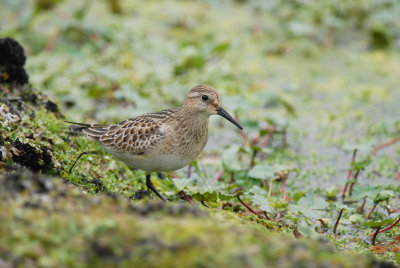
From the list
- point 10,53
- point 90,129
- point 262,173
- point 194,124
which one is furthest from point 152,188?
point 10,53

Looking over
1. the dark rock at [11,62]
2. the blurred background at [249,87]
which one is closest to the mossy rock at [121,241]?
the blurred background at [249,87]

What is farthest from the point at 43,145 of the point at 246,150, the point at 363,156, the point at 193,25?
the point at 193,25

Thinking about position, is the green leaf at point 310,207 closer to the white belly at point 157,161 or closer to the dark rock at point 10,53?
the white belly at point 157,161

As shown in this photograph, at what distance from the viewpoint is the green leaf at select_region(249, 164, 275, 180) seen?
5.82m

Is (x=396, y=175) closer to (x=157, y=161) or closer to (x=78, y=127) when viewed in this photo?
(x=157, y=161)

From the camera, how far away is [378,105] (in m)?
9.34

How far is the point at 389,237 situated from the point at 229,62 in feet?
19.8

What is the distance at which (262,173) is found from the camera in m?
5.87

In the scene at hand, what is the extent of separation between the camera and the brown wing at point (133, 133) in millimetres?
5535

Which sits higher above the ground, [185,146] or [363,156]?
[185,146]

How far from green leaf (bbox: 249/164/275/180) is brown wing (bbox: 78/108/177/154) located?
1.07 meters

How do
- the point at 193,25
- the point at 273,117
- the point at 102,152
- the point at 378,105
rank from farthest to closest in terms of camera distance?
the point at 193,25 < the point at 378,105 < the point at 273,117 < the point at 102,152

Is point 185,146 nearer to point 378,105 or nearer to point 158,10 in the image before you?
point 378,105

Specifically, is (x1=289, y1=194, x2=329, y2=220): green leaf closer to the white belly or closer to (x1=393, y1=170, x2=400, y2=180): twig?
the white belly
